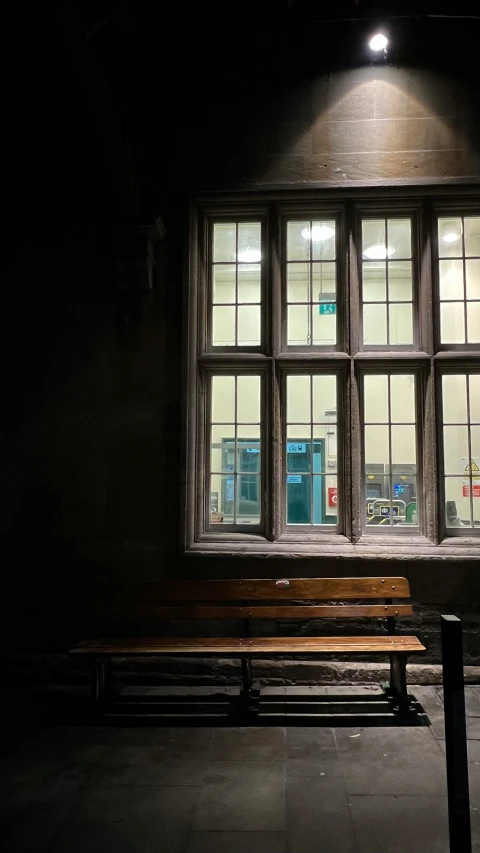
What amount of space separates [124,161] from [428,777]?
14.8 ft

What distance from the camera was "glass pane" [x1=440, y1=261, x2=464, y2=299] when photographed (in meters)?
4.61

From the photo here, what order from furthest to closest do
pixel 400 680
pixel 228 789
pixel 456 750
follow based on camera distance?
pixel 400 680
pixel 228 789
pixel 456 750

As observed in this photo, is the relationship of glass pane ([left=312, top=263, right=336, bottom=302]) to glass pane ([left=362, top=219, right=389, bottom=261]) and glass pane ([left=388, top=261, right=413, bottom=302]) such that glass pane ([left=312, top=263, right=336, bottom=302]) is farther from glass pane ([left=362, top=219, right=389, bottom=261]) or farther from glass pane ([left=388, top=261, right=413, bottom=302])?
glass pane ([left=388, top=261, right=413, bottom=302])

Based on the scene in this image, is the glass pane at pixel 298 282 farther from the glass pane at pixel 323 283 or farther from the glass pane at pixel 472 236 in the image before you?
the glass pane at pixel 472 236

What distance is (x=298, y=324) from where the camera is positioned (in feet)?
15.5

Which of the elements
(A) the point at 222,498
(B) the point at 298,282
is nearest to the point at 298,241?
(B) the point at 298,282

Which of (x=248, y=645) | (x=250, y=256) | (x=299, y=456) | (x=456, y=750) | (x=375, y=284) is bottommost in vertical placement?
(x=248, y=645)

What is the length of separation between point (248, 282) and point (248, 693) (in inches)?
125

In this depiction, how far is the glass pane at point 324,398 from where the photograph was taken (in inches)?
183

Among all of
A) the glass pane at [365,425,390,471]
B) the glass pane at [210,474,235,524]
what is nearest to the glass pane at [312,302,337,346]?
the glass pane at [365,425,390,471]

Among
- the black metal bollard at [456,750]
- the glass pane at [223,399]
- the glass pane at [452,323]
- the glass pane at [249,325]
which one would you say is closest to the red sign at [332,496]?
the glass pane at [223,399]

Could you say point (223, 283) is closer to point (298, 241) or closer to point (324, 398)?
point (298, 241)

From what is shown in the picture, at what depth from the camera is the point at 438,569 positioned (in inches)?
169

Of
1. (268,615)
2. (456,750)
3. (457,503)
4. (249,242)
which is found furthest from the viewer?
(249,242)
